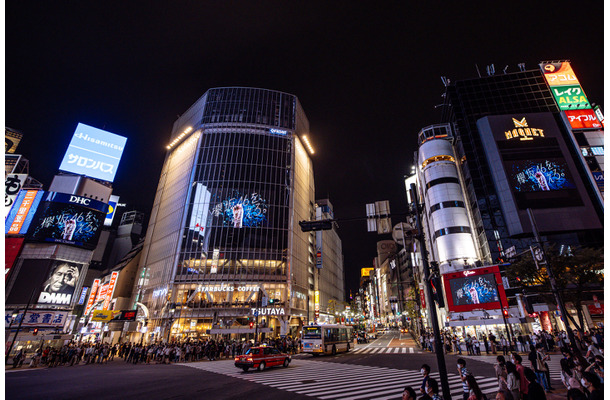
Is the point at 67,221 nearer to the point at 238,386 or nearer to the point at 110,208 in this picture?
the point at 110,208

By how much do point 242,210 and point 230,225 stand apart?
3.84 m

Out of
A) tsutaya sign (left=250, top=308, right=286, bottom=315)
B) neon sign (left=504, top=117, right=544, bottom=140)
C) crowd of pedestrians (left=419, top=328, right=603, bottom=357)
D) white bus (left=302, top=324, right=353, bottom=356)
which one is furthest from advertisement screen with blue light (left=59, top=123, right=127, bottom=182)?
neon sign (left=504, top=117, right=544, bottom=140)

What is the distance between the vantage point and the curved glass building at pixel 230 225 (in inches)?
1969

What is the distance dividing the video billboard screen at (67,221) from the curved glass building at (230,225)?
12899 mm

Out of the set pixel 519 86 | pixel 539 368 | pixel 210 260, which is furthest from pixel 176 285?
pixel 519 86

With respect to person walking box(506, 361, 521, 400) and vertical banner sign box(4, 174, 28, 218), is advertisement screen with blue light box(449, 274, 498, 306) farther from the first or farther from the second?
vertical banner sign box(4, 174, 28, 218)

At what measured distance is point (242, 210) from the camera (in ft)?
187

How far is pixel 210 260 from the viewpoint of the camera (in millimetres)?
53312

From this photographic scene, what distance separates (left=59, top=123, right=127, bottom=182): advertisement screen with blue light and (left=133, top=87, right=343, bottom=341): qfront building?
45.8 ft

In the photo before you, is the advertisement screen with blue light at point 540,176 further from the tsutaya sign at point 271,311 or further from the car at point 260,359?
the car at point 260,359

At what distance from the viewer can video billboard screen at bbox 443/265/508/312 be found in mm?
38594

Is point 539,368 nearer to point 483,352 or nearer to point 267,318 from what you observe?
point 483,352

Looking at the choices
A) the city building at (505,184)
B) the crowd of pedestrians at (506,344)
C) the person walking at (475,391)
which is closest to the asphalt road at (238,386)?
the person walking at (475,391)

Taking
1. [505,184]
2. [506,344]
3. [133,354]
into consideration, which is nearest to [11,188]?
[133,354]
